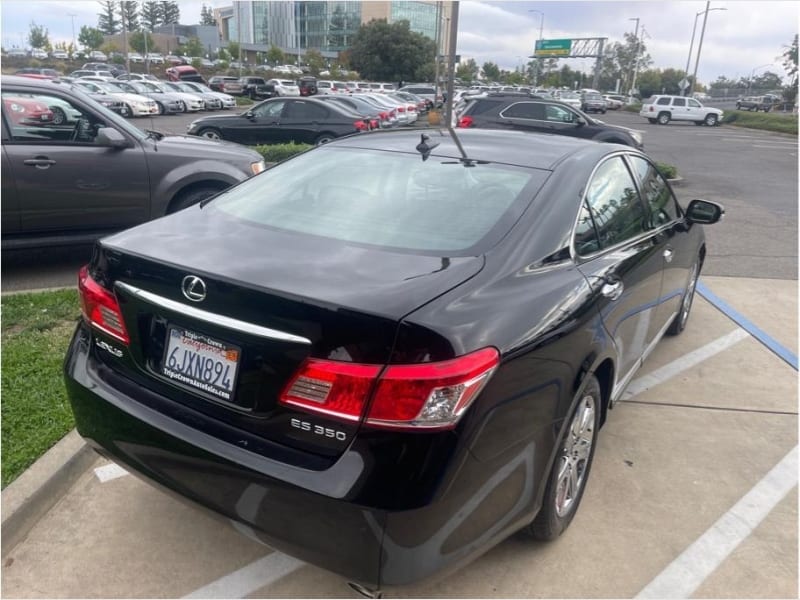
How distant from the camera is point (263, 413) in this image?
2059 millimetres

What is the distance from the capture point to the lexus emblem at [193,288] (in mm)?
2139

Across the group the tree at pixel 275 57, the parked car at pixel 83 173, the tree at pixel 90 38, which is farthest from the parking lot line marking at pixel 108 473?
the tree at pixel 90 38

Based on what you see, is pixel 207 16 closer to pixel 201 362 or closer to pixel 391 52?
pixel 391 52

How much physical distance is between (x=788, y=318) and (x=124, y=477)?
5468 mm

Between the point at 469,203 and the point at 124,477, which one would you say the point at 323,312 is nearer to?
the point at 469,203

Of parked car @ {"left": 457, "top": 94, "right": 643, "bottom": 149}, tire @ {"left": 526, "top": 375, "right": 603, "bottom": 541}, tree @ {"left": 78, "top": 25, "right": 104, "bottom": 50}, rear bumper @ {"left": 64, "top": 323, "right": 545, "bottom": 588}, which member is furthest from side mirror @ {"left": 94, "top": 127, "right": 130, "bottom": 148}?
tree @ {"left": 78, "top": 25, "right": 104, "bottom": 50}

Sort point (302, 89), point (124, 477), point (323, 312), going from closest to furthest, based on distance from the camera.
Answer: point (323, 312), point (124, 477), point (302, 89)

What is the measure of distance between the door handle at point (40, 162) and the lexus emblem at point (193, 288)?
4331 millimetres

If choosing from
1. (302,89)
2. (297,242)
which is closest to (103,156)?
(297,242)

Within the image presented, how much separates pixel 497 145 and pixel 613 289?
0.93 meters

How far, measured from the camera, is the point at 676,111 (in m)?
40.6

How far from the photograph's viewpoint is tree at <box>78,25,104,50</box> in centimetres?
10531

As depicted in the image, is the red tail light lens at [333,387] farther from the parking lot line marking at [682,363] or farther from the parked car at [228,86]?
the parked car at [228,86]

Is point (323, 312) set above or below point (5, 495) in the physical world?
above
